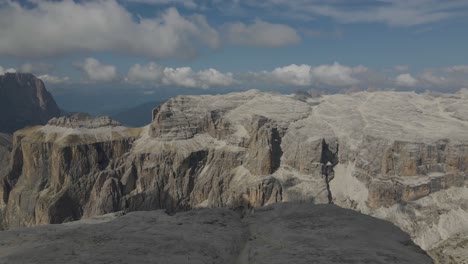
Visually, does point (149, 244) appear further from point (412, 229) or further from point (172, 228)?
point (412, 229)

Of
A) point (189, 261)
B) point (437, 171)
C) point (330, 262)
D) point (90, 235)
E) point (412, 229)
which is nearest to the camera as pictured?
point (330, 262)

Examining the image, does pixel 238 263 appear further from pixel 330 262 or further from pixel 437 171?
pixel 437 171

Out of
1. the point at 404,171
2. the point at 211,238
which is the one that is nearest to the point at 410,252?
the point at 211,238

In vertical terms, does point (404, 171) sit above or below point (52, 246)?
below

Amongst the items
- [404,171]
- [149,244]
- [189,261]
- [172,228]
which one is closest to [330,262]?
[189,261]

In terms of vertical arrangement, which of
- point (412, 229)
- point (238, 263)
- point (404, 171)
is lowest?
point (412, 229)

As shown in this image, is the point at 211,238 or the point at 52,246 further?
the point at 211,238

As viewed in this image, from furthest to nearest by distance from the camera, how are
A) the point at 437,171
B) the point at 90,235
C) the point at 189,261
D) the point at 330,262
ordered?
the point at 437,171
the point at 90,235
the point at 189,261
the point at 330,262
